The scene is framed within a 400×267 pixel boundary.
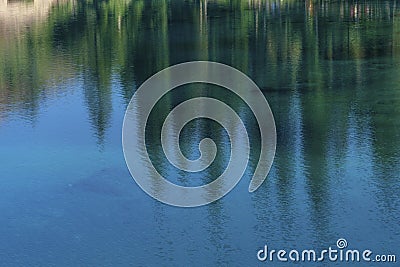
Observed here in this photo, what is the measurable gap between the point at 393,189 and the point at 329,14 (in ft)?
64.3

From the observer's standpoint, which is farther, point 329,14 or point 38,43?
point 329,14

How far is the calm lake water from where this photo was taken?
11.5 m

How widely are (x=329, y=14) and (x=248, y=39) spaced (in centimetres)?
665

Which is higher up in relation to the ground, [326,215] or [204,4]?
[204,4]

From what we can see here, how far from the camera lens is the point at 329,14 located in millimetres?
31656

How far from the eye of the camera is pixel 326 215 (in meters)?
12.1

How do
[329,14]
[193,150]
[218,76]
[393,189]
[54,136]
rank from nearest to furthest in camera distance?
[393,189]
[193,150]
[54,136]
[218,76]
[329,14]

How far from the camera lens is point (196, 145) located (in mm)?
15344

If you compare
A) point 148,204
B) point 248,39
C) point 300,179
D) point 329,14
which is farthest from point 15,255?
point 329,14

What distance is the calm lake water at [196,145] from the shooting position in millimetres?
11484

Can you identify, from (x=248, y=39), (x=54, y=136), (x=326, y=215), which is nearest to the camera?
(x=326, y=215)

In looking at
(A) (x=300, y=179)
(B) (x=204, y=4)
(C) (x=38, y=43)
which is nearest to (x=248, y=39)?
(C) (x=38, y=43)

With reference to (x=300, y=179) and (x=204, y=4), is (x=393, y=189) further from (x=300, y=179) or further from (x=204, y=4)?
(x=204, y=4)

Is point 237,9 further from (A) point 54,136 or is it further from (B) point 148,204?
(B) point 148,204
